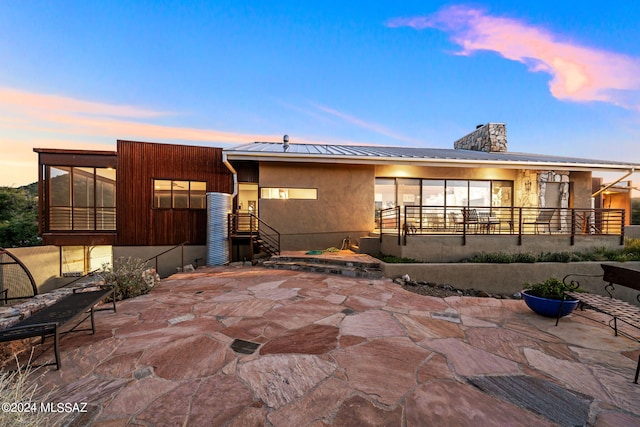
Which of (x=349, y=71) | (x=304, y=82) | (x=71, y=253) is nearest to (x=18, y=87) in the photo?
(x=71, y=253)

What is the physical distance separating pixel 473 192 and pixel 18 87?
18.6 m

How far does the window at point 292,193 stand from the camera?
9.61 metres

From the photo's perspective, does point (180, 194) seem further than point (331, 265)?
Yes

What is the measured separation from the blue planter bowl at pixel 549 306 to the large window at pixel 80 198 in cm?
1302

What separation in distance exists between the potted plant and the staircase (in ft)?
9.83

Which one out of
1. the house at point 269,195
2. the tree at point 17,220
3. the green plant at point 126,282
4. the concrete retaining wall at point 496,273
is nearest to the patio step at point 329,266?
the concrete retaining wall at point 496,273

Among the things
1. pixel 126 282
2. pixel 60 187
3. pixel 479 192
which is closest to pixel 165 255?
pixel 60 187

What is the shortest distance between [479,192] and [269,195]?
9079 millimetres

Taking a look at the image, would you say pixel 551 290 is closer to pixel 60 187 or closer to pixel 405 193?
pixel 405 193

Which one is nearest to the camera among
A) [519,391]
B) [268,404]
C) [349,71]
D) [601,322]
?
[268,404]

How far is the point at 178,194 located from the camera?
9.92 meters

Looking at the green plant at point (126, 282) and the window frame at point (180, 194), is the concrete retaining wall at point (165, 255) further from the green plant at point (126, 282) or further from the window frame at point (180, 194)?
the green plant at point (126, 282)

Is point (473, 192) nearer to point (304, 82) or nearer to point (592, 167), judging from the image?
point (592, 167)

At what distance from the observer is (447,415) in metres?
1.76
